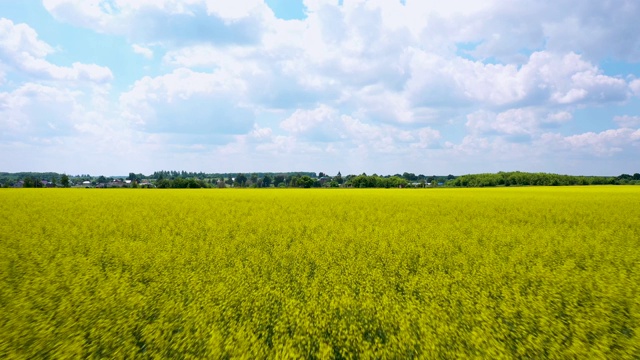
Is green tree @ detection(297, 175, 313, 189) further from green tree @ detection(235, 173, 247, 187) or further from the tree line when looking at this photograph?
green tree @ detection(235, 173, 247, 187)

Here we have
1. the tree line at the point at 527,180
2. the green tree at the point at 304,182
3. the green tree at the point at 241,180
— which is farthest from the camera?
the green tree at the point at 241,180

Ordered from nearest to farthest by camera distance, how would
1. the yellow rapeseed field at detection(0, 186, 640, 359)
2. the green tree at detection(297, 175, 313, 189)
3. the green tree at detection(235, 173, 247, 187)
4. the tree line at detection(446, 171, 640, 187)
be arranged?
the yellow rapeseed field at detection(0, 186, 640, 359)
the tree line at detection(446, 171, 640, 187)
the green tree at detection(297, 175, 313, 189)
the green tree at detection(235, 173, 247, 187)

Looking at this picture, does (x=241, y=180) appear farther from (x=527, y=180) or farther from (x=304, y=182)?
(x=527, y=180)

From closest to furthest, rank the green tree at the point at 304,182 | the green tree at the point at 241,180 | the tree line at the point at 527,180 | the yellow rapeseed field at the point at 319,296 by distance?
the yellow rapeseed field at the point at 319,296 < the tree line at the point at 527,180 < the green tree at the point at 304,182 < the green tree at the point at 241,180

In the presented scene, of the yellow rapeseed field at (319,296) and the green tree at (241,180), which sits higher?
the green tree at (241,180)

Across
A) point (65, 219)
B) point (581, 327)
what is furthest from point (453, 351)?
point (65, 219)

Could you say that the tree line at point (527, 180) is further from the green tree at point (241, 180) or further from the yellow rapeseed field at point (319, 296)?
the yellow rapeseed field at point (319, 296)

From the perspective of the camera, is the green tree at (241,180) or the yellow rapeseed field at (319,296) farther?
the green tree at (241,180)

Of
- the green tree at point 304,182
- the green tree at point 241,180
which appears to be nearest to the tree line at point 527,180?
the green tree at point 304,182

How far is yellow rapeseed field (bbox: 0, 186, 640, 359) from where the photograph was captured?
3.54 metres

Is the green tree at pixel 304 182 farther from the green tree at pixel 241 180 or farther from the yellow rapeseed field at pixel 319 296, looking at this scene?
the yellow rapeseed field at pixel 319 296

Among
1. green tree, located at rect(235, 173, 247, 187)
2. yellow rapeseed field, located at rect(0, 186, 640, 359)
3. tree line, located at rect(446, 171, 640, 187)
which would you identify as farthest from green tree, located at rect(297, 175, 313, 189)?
yellow rapeseed field, located at rect(0, 186, 640, 359)

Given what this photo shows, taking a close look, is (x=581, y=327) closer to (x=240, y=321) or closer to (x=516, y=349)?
(x=516, y=349)

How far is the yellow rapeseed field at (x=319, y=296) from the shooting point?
3541mm
